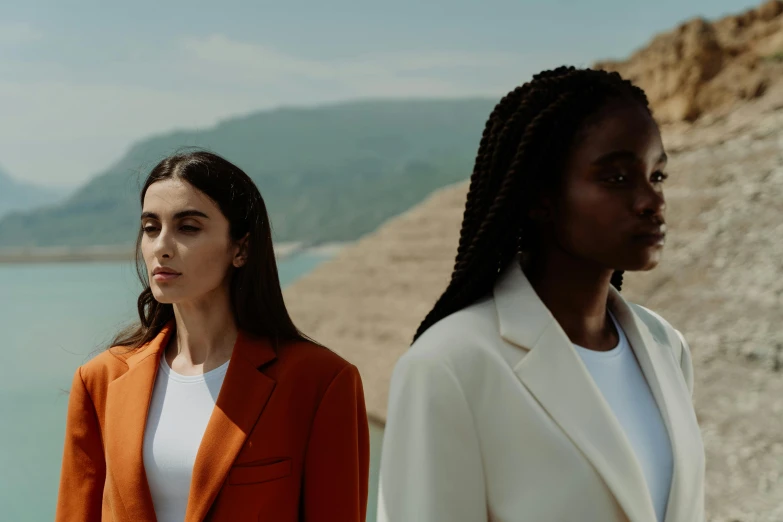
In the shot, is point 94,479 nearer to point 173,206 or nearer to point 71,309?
point 173,206

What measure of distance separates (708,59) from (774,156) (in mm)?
5002

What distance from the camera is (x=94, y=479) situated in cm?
219

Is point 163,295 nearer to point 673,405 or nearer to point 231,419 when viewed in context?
point 231,419

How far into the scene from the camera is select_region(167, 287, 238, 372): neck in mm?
2160

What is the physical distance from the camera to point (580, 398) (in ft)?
4.54

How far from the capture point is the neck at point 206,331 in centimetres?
216

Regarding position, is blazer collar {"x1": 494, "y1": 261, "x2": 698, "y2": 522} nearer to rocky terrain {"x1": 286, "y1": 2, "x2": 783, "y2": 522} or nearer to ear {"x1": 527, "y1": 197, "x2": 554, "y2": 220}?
ear {"x1": 527, "y1": 197, "x2": 554, "y2": 220}

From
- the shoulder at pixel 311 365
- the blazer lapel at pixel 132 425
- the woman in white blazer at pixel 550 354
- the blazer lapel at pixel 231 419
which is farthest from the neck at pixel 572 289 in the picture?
the blazer lapel at pixel 132 425

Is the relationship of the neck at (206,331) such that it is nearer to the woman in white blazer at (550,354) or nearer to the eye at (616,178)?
the woman in white blazer at (550,354)

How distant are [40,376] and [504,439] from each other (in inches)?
591

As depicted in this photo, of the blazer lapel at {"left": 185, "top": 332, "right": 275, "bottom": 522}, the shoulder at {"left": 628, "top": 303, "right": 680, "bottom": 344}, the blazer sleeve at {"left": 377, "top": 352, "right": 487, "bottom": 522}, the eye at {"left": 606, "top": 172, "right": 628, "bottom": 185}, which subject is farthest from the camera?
the blazer lapel at {"left": 185, "top": 332, "right": 275, "bottom": 522}

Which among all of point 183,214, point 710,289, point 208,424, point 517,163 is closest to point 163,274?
point 183,214

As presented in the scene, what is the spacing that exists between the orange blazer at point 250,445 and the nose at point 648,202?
0.96 meters

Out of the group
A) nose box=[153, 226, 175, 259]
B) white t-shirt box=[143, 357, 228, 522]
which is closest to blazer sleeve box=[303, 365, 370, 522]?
white t-shirt box=[143, 357, 228, 522]
